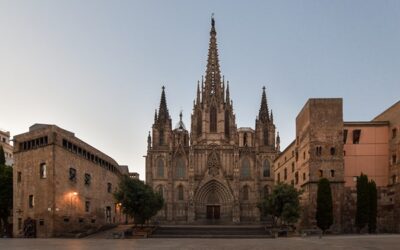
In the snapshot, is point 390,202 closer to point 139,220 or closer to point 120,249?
point 139,220

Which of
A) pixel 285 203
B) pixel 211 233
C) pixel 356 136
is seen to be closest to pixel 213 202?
pixel 211 233

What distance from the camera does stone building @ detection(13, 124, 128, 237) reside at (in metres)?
44.7

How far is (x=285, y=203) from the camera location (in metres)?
47.0

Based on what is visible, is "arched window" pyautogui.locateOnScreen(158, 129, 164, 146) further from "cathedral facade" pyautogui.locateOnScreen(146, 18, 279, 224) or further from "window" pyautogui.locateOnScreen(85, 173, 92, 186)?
"window" pyautogui.locateOnScreen(85, 173, 92, 186)

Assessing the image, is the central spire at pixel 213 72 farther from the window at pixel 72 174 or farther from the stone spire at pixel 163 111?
the window at pixel 72 174

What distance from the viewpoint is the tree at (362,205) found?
46.1m

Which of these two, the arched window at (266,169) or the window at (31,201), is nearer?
the window at (31,201)

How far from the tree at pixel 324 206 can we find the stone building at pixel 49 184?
2202cm

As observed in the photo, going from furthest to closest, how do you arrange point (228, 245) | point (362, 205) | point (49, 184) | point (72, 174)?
point (72, 174) → point (362, 205) → point (49, 184) → point (228, 245)

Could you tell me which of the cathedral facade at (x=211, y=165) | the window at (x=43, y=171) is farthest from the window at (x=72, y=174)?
the cathedral facade at (x=211, y=165)

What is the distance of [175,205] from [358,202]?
4034cm

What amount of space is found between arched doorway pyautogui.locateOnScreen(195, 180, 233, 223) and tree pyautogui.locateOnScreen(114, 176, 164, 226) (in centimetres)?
3441

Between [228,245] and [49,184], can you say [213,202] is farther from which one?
[228,245]

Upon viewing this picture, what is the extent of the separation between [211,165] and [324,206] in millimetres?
36287
